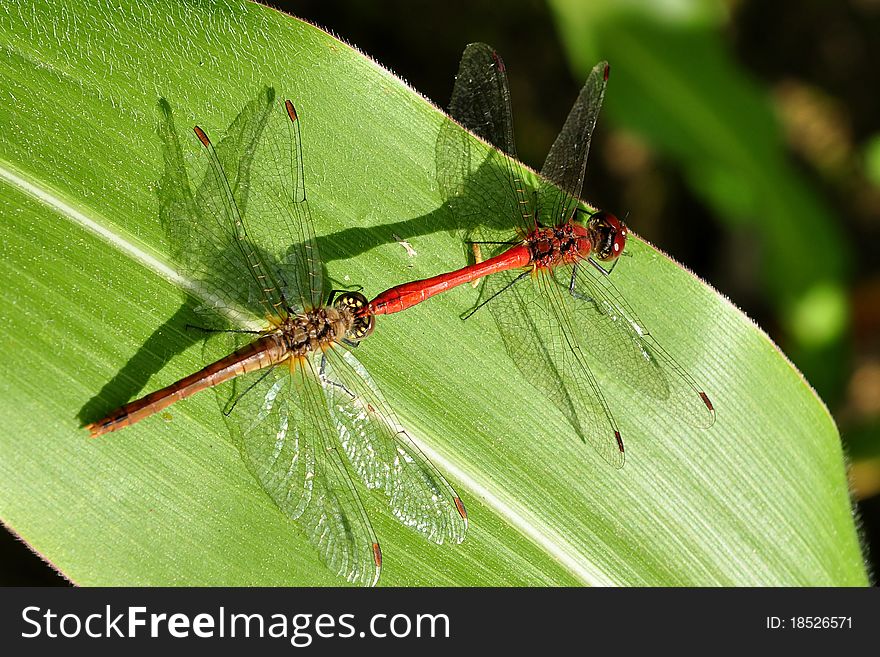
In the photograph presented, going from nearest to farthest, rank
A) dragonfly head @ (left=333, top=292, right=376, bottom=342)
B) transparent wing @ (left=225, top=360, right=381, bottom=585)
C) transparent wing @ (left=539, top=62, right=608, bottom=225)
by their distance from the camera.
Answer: transparent wing @ (left=225, top=360, right=381, bottom=585), dragonfly head @ (left=333, top=292, right=376, bottom=342), transparent wing @ (left=539, top=62, right=608, bottom=225)

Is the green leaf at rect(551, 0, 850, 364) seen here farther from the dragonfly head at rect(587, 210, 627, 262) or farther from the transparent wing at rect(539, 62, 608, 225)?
the dragonfly head at rect(587, 210, 627, 262)

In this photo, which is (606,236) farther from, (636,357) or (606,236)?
(636,357)

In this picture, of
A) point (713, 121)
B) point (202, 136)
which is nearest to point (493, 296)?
point (202, 136)

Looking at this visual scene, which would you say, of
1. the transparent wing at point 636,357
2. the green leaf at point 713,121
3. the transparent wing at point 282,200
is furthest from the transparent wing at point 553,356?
the green leaf at point 713,121

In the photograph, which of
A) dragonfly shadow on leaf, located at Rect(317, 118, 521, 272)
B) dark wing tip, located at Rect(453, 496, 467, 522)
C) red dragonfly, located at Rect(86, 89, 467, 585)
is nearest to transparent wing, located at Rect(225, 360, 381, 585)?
red dragonfly, located at Rect(86, 89, 467, 585)

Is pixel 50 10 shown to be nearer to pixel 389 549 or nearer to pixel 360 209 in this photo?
pixel 360 209
